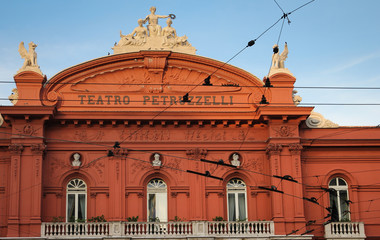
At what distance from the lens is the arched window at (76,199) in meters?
37.0

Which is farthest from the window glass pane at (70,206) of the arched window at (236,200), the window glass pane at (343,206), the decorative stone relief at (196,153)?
the window glass pane at (343,206)

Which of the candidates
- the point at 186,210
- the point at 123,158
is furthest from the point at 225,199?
the point at 123,158

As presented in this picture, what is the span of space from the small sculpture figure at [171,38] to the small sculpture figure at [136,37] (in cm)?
102

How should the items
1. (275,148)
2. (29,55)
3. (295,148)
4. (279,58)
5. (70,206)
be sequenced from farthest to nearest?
1. (279,58)
2. (29,55)
3. (295,148)
4. (275,148)
5. (70,206)

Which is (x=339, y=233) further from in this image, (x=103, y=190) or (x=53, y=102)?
(x=53, y=102)

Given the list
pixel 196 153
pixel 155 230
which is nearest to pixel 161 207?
pixel 155 230

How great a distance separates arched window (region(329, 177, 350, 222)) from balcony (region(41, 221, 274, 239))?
386 centimetres

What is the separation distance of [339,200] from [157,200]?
352 inches

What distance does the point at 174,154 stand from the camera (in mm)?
37812

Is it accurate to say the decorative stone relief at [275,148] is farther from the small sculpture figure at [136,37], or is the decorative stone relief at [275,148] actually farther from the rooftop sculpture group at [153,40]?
the small sculpture figure at [136,37]

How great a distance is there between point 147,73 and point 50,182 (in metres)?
7.19

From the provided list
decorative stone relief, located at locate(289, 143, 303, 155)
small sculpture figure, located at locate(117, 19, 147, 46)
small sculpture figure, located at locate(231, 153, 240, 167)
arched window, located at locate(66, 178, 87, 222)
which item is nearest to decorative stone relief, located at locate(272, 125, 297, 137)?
decorative stone relief, located at locate(289, 143, 303, 155)

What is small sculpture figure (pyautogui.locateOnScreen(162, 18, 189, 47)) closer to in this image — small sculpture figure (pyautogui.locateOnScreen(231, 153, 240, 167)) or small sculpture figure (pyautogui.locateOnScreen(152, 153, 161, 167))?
small sculpture figure (pyautogui.locateOnScreen(152, 153, 161, 167))

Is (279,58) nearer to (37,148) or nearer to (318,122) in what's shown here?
(318,122)
